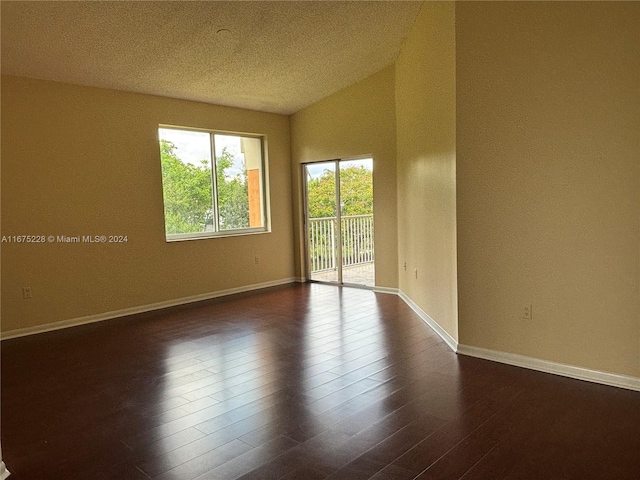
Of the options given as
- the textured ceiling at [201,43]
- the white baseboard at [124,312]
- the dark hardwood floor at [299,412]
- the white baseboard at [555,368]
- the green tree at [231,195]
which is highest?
the textured ceiling at [201,43]

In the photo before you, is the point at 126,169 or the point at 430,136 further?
the point at 126,169

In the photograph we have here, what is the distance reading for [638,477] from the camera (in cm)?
193

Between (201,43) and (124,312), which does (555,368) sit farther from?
(124,312)

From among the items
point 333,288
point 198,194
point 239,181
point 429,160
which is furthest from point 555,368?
point 239,181

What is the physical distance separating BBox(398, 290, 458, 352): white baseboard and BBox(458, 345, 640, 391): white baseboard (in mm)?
141

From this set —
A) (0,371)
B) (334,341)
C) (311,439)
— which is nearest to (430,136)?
(334,341)

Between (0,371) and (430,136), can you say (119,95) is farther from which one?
(430,136)

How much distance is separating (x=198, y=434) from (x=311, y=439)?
61 cm

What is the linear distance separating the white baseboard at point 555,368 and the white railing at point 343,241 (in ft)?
11.0

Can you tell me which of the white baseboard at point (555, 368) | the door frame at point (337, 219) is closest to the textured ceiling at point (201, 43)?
the door frame at point (337, 219)

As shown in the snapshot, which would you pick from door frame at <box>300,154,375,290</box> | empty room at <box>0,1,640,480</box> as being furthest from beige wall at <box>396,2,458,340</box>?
door frame at <box>300,154,375,290</box>

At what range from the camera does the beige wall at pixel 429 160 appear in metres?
3.68

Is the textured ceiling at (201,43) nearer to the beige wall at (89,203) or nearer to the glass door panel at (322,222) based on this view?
the beige wall at (89,203)

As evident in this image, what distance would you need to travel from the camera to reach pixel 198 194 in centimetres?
610
